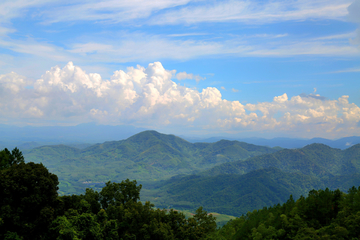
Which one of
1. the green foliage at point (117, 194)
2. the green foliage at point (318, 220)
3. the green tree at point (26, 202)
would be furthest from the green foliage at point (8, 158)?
the green foliage at point (318, 220)

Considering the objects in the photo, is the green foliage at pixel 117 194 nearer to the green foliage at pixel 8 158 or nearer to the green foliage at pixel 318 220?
the green foliage at pixel 318 220

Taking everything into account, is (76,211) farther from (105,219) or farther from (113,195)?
(113,195)

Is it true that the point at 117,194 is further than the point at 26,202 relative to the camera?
Yes

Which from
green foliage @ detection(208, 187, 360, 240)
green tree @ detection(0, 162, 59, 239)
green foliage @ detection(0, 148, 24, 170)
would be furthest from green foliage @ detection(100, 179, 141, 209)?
green foliage @ detection(0, 148, 24, 170)

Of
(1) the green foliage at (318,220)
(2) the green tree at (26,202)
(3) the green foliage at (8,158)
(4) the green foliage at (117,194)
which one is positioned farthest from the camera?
(3) the green foliage at (8,158)

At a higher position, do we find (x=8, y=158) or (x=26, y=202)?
(x=8, y=158)

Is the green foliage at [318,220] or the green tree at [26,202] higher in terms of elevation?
the green tree at [26,202]

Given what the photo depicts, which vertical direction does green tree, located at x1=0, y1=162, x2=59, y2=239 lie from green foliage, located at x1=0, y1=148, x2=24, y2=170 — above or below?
below

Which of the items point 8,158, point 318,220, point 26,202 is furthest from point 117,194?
point 318,220

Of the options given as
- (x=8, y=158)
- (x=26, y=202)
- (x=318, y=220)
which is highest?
(x=8, y=158)

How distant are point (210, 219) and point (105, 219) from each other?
2632 centimetres

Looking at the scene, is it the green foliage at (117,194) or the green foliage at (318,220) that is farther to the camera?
the green foliage at (117,194)

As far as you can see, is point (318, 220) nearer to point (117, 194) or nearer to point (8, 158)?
point (117, 194)

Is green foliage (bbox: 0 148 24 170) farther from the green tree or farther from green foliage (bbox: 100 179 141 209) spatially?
green foliage (bbox: 100 179 141 209)
